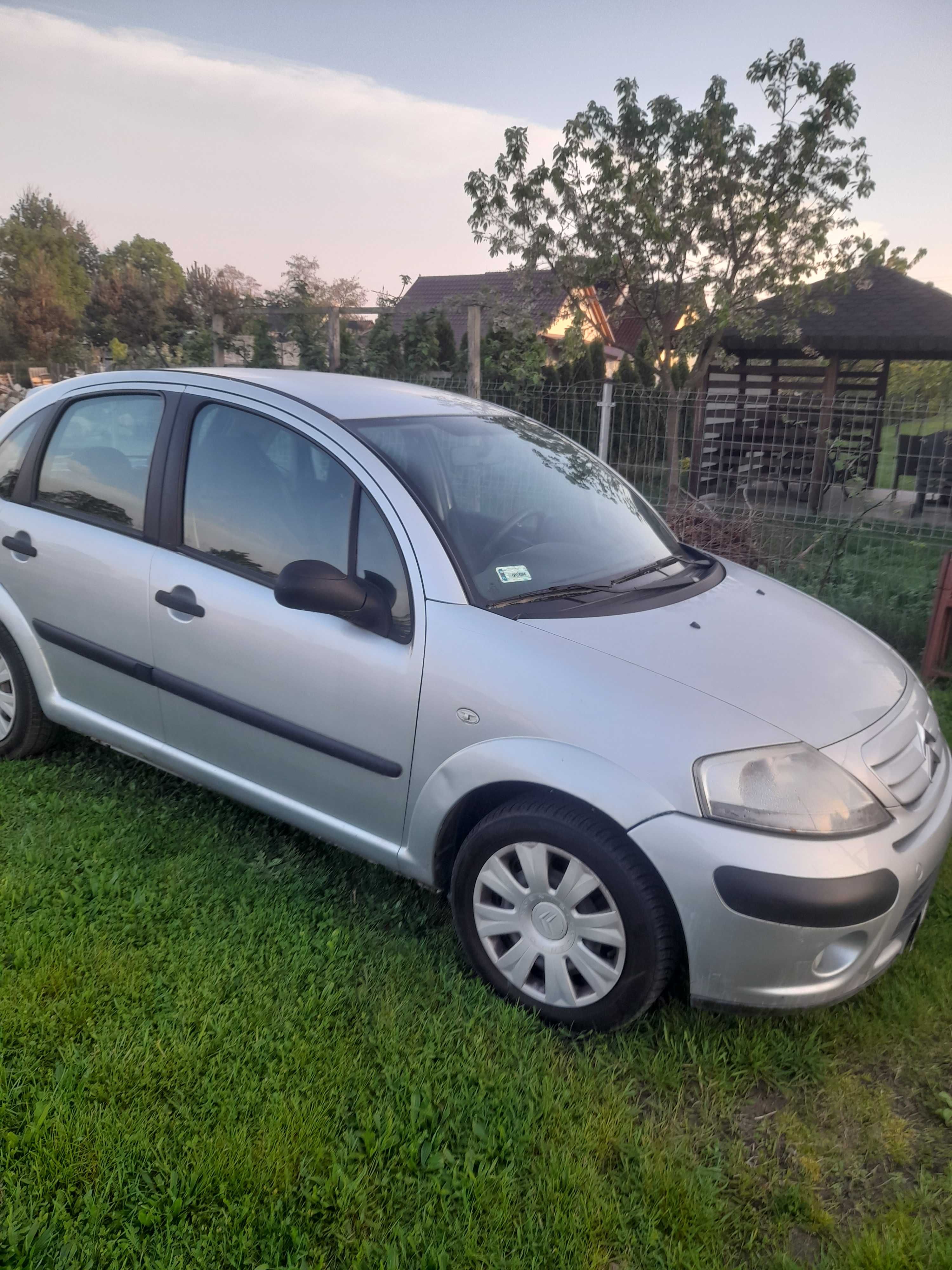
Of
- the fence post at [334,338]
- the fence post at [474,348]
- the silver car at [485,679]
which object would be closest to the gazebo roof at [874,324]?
the fence post at [334,338]

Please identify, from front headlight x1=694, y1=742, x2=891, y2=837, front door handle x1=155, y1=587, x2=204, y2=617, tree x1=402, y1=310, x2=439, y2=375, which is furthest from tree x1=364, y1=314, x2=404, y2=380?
front headlight x1=694, y1=742, x2=891, y2=837

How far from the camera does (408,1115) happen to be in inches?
87.2

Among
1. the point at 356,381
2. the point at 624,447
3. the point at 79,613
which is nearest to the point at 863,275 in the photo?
the point at 624,447

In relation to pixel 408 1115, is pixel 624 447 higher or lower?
higher

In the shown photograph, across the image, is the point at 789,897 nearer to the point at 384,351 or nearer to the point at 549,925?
the point at 549,925

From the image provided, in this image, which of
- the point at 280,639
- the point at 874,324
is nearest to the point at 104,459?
the point at 280,639

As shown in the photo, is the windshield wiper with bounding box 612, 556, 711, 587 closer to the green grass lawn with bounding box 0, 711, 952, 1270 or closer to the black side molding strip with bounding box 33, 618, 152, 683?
the green grass lawn with bounding box 0, 711, 952, 1270

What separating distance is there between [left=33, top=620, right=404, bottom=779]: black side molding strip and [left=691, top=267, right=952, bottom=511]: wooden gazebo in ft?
15.5

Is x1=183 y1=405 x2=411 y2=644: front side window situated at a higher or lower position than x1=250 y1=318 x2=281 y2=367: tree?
lower

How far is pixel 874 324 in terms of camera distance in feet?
50.5

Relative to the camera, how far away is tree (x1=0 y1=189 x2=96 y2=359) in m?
38.6

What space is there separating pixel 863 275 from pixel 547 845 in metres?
14.7

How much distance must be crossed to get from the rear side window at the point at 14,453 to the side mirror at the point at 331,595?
1.74m

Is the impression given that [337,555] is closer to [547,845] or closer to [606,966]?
[547,845]
